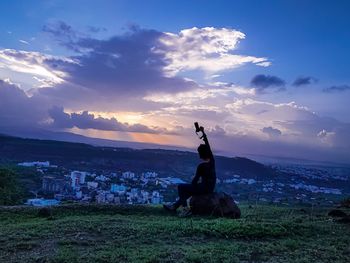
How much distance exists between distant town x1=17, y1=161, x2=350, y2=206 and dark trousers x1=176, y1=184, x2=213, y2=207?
461 centimetres

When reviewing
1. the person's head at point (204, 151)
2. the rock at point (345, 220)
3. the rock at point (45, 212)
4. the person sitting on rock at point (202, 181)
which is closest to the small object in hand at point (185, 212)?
the person sitting on rock at point (202, 181)

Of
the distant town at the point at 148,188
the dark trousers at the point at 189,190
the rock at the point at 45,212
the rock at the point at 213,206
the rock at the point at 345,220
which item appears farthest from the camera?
the distant town at the point at 148,188

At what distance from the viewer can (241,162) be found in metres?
62.6

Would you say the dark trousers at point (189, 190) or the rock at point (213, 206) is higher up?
the dark trousers at point (189, 190)

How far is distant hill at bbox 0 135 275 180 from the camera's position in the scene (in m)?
58.6

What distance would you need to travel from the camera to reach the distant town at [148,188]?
983 inches

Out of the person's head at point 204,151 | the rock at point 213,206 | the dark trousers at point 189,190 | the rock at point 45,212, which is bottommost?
the rock at point 45,212

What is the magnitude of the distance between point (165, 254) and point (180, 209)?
649 centimetres

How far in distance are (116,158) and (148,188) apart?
102 ft

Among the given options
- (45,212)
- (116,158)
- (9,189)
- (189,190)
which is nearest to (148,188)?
(9,189)

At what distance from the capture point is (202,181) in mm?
13398

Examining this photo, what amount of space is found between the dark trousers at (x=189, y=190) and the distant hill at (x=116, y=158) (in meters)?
41.3

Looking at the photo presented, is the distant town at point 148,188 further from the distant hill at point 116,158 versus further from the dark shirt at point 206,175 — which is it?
the distant hill at point 116,158

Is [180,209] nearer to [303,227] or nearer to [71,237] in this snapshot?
[303,227]
